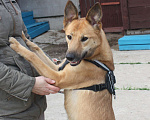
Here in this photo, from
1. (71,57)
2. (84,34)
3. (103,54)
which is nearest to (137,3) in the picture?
(103,54)

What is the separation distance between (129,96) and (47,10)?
7.01 meters

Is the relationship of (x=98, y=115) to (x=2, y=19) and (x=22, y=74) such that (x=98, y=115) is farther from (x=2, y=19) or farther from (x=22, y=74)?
(x=2, y=19)

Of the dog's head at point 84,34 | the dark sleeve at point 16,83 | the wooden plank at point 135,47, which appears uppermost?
the dog's head at point 84,34

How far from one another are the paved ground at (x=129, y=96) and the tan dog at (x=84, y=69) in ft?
4.41

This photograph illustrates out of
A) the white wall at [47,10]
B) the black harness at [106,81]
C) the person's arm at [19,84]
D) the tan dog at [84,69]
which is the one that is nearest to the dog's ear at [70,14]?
the tan dog at [84,69]

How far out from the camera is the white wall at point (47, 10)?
1021 centimetres

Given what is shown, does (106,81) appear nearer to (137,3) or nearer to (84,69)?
(84,69)

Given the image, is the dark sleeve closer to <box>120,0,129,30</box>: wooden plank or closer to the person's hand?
the person's hand

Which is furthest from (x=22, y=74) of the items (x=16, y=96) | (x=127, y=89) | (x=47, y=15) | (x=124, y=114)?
(x=47, y=15)

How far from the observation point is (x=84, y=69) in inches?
93.7

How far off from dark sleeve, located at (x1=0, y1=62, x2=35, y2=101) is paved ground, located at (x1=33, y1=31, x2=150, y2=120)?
187 cm

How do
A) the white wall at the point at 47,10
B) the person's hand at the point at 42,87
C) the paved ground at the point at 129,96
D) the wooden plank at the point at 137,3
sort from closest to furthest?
the person's hand at the point at 42,87 → the paved ground at the point at 129,96 → the wooden plank at the point at 137,3 → the white wall at the point at 47,10

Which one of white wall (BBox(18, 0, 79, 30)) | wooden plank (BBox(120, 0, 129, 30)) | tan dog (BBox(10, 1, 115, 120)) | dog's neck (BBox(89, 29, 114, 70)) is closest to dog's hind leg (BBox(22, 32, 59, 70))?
tan dog (BBox(10, 1, 115, 120))

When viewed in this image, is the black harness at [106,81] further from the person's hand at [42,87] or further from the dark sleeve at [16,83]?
the dark sleeve at [16,83]
